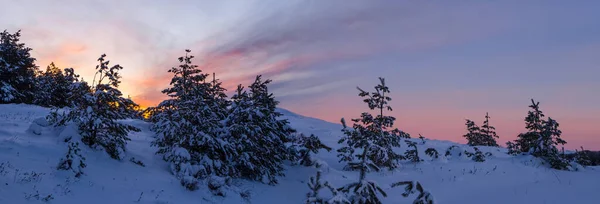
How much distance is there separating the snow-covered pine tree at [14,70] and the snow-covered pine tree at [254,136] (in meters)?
29.0

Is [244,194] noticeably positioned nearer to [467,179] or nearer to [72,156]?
[72,156]

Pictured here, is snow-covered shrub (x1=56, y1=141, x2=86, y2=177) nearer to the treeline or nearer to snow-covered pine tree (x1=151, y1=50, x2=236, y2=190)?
the treeline

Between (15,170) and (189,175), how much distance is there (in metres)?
5.25

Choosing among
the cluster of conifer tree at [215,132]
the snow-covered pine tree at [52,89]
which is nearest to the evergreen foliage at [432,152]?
the cluster of conifer tree at [215,132]

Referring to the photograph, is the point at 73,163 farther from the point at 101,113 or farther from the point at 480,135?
the point at 480,135

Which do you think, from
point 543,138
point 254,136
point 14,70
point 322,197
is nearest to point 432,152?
point 543,138

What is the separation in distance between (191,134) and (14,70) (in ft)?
99.8

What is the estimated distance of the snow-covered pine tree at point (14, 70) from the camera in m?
32.5

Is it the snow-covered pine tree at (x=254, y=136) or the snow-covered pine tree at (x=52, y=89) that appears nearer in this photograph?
the snow-covered pine tree at (x=254, y=136)

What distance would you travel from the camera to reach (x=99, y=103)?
41.5 feet

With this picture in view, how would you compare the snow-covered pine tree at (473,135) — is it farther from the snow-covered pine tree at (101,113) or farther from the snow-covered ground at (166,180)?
the snow-covered pine tree at (101,113)

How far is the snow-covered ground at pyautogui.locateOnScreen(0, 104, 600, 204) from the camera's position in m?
9.36

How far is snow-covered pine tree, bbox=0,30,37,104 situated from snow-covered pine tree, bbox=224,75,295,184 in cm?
2896

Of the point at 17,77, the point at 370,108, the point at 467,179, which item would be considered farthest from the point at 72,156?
the point at 17,77
